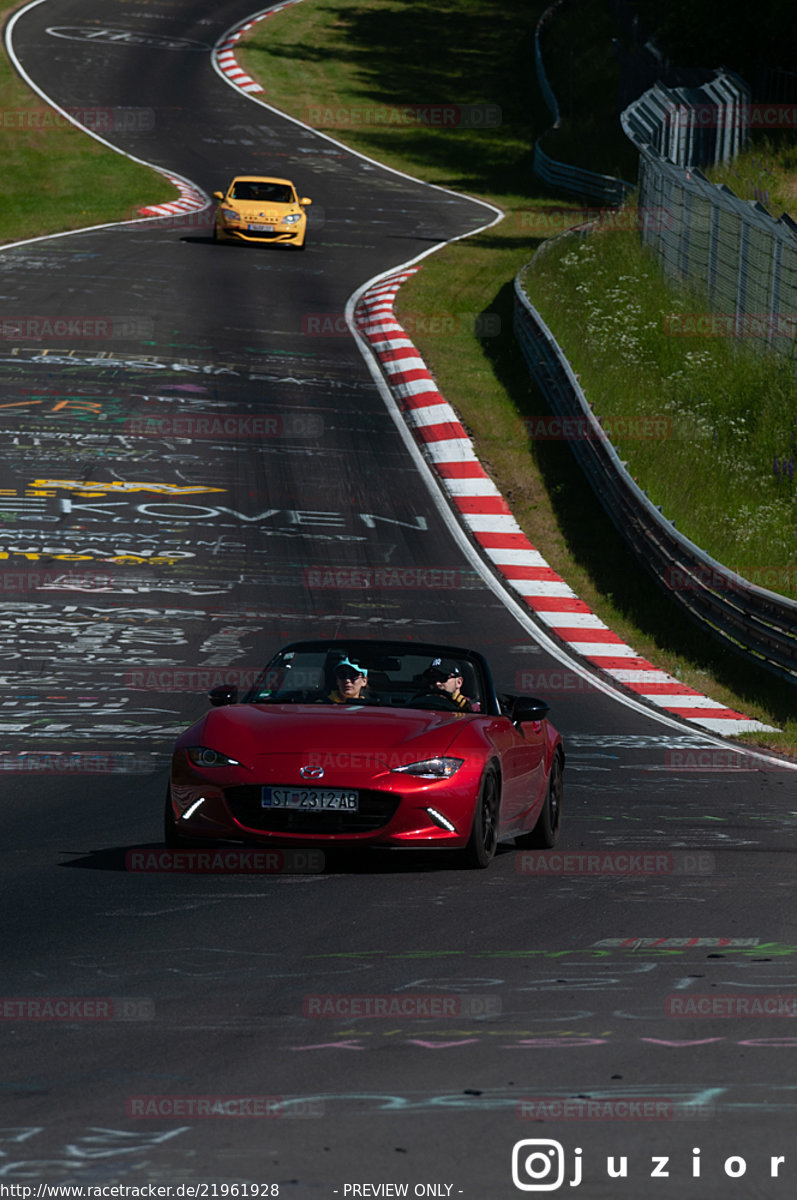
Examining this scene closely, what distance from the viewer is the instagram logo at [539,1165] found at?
14.7 ft

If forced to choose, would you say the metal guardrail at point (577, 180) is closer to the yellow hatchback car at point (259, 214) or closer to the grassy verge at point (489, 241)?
the grassy verge at point (489, 241)

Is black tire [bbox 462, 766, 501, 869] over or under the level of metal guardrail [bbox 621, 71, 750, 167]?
over

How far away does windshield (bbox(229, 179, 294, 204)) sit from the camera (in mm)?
39906

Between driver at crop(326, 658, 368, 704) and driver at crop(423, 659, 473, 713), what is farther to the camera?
driver at crop(423, 659, 473, 713)

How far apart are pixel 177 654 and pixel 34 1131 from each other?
38.9 feet

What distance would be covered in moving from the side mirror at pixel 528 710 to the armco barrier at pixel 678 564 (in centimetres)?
716

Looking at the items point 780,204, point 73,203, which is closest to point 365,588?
point 780,204

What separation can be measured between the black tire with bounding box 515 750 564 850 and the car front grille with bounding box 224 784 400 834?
171 cm

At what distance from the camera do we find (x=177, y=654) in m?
16.6
